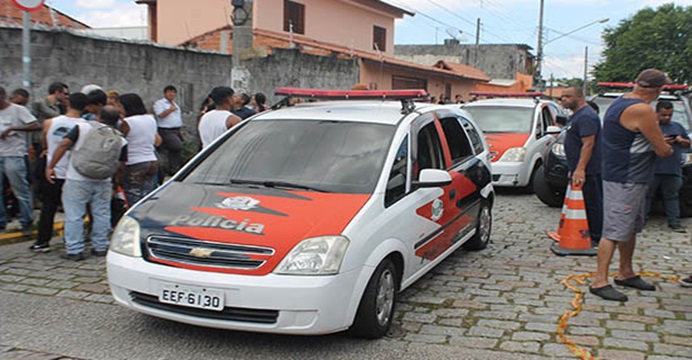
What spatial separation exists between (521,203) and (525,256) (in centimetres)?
376

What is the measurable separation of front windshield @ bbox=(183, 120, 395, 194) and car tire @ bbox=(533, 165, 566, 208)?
5153mm

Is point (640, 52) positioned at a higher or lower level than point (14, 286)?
higher

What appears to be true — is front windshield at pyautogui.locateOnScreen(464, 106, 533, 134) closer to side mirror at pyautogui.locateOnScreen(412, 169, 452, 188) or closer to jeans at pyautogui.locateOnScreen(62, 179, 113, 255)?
side mirror at pyautogui.locateOnScreen(412, 169, 452, 188)

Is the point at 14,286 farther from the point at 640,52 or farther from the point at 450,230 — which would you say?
the point at 640,52

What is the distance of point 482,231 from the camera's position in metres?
7.04

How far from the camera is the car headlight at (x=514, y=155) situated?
1117 centimetres

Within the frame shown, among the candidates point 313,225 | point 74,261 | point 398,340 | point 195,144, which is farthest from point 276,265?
point 195,144

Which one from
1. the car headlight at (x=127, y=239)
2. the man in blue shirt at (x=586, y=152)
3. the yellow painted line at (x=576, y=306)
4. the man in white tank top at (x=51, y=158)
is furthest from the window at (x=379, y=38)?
the car headlight at (x=127, y=239)

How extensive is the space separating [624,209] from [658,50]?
129 ft

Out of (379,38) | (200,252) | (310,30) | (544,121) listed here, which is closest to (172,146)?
(200,252)

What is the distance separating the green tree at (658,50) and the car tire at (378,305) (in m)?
38.1

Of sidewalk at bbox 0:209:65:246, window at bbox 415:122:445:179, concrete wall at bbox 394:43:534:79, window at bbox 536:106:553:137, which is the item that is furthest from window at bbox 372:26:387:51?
concrete wall at bbox 394:43:534:79

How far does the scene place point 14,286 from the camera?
5.55m

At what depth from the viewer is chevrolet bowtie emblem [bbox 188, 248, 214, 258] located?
402 centimetres
